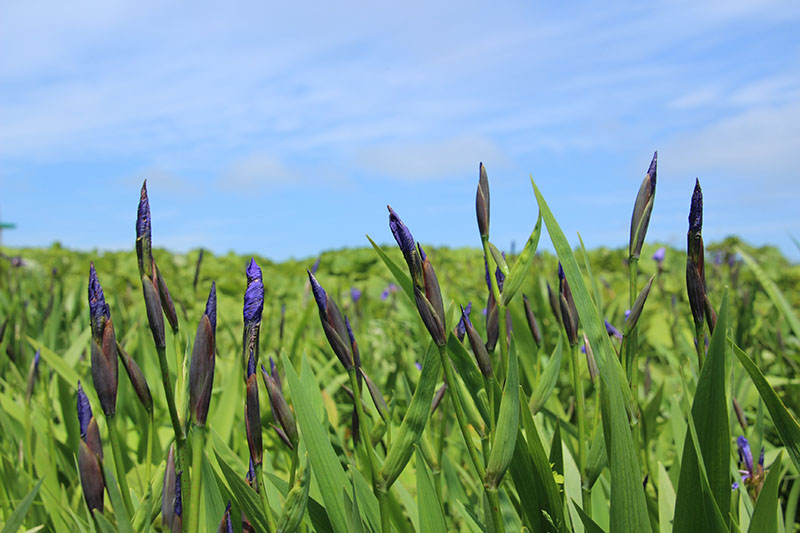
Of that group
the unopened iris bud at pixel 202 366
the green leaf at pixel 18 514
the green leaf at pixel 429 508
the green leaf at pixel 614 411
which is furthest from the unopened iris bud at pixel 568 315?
the green leaf at pixel 18 514

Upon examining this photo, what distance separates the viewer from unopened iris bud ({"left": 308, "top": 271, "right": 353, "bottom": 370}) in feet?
2.39

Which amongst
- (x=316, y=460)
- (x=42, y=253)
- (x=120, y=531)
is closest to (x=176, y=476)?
(x=120, y=531)

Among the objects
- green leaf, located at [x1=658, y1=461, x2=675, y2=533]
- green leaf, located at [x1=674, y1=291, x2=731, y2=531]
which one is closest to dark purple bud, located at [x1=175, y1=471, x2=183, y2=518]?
green leaf, located at [x1=674, y1=291, x2=731, y2=531]

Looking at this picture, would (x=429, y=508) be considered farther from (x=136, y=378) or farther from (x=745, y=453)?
(x=745, y=453)

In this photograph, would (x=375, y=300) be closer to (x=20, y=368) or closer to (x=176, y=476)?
(x=20, y=368)

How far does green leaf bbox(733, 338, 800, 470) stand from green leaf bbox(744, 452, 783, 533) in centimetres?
6

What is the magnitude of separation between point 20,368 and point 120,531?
6.53ft

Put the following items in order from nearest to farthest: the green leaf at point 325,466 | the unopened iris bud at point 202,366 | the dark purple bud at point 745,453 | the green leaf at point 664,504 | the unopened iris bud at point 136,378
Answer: the unopened iris bud at point 202,366, the unopened iris bud at point 136,378, the green leaf at point 325,466, the green leaf at point 664,504, the dark purple bud at point 745,453

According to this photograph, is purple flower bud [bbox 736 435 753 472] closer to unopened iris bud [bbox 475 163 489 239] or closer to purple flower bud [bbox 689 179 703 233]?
purple flower bud [bbox 689 179 703 233]

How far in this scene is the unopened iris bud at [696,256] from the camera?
29.6 inches

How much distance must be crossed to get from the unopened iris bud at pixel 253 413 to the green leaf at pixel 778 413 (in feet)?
1.80

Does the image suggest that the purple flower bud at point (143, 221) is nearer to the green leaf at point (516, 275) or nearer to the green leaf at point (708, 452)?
the green leaf at point (516, 275)

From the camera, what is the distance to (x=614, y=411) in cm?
69

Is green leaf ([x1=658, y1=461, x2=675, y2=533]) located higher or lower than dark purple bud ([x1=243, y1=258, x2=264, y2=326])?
lower
